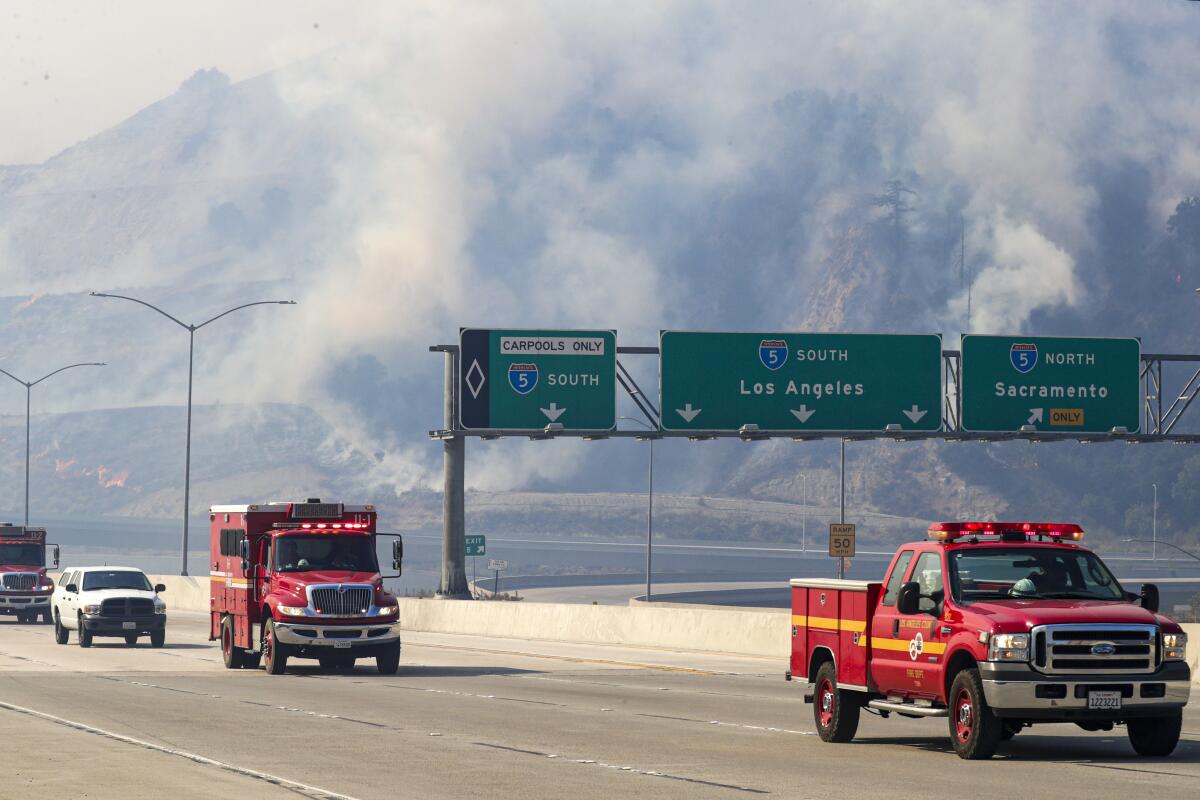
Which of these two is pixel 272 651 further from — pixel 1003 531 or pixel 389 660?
pixel 1003 531

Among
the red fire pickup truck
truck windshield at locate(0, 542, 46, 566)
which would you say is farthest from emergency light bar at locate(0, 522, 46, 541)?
the red fire pickup truck

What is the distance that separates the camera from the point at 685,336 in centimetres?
5350

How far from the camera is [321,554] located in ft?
104

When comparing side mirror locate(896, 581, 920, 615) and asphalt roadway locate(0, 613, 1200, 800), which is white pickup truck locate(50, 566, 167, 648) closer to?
asphalt roadway locate(0, 613, 1200, 800)

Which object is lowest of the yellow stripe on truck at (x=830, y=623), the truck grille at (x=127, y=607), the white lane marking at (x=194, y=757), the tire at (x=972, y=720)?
the white lane marking at (x=194, y=757)

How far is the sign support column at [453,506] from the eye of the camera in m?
52.4

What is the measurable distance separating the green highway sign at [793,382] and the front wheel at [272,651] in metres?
23.3

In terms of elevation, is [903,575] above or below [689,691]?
above

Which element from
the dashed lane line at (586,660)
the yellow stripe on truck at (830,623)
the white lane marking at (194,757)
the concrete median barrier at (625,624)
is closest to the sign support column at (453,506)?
the concrete median barrier at (625,624)

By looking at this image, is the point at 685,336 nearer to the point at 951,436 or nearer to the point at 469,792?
the point at 951,436

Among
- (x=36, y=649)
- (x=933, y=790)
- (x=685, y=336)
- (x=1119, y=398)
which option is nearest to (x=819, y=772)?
(x=933, y=790)

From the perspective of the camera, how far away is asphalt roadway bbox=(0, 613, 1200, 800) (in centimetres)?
1461

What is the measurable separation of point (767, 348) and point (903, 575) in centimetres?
3644

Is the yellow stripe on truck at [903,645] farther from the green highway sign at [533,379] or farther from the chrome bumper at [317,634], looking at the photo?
the green highway sign at [533,379]
